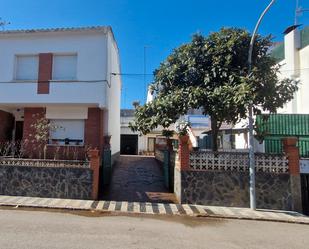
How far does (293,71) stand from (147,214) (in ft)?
47.5

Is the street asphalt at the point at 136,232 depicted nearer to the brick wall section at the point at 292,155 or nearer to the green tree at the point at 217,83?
the brick wall section at the point at 292,155

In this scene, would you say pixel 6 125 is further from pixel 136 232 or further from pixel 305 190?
pixel 305 190

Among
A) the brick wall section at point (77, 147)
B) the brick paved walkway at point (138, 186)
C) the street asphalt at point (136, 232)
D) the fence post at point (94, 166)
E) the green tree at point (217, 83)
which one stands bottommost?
the street asphalt at point (136, 232)

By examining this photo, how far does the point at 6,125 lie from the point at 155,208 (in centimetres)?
1196

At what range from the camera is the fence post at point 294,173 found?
1012cm

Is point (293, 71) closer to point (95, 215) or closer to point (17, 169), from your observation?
point (95, 215)

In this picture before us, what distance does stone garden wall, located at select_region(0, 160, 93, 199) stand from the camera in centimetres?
1095

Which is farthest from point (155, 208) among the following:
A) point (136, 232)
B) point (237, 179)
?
point (237, 179)

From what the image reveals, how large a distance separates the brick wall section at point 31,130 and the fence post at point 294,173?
1227 cm

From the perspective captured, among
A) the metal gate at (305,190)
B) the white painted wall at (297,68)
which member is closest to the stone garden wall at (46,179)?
the metal gate at (305,190)

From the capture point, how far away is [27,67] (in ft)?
48.7

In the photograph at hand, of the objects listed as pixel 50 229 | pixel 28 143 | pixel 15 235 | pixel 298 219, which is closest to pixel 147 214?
pixel 50 229

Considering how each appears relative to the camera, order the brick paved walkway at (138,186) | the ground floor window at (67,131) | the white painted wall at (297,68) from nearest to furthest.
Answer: the brick paved walkway at (138,186) < the ground floor window at (67,131) < the white painted wall at (297,68)

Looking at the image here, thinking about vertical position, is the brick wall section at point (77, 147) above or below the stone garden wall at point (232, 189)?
above
